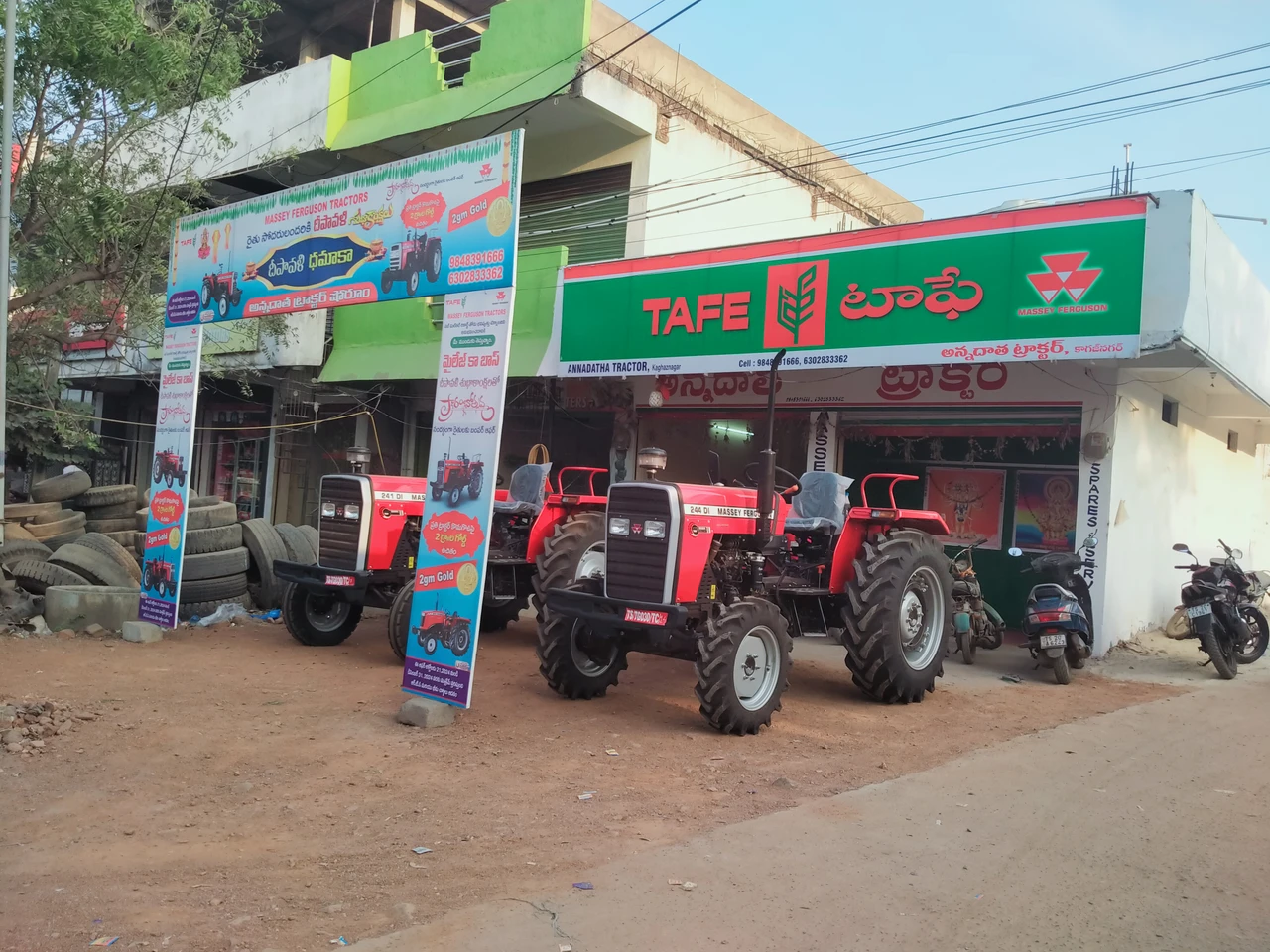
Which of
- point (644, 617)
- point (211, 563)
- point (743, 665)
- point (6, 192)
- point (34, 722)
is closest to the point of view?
point (34, 722)

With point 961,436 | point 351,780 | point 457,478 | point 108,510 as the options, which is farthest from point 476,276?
point 108,510

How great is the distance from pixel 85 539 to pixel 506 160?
7544mm

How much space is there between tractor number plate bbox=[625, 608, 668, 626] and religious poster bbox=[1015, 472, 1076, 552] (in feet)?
21.9

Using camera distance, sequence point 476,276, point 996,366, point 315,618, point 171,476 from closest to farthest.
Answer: point 476,276, point 315,618, point 171,476, point 996,366

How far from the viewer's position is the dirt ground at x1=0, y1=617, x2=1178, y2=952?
388 centimetres

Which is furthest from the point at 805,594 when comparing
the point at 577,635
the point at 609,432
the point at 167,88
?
the point at 167,88

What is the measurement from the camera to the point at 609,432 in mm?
15461

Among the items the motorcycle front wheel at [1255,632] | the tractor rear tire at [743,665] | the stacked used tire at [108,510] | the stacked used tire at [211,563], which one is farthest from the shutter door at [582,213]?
the motorcycle front wheel at [1255,632]

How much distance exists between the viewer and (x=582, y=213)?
15.6 metres

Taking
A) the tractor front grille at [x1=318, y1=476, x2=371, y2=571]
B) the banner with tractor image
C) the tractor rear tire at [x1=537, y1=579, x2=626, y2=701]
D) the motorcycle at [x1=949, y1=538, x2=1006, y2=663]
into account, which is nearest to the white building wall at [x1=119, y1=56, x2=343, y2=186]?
the banner with tractor image

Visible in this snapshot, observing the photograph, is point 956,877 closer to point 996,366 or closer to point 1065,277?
point 1065,277

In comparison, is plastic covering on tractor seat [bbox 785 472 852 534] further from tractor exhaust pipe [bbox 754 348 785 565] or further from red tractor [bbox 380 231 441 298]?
red tractor [bbox 380 231 441 298]

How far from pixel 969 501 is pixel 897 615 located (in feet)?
16.8

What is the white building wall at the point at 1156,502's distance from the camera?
10492 mm
